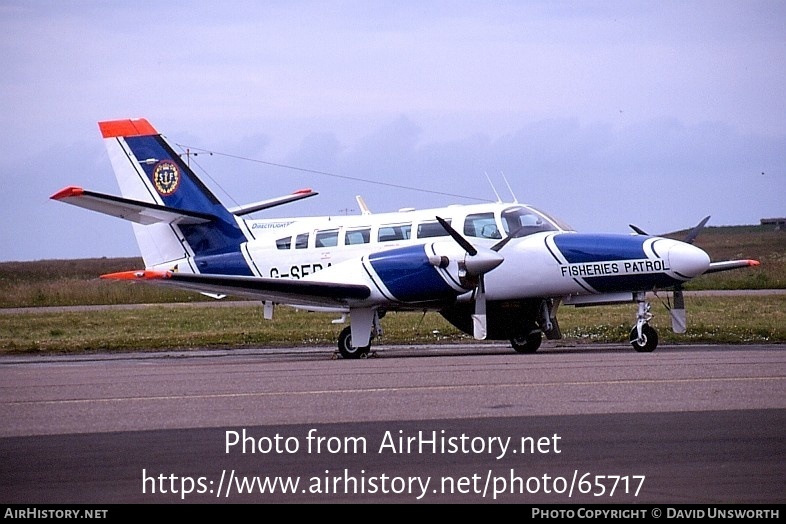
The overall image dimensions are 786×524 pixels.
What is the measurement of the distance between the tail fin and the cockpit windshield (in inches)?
230

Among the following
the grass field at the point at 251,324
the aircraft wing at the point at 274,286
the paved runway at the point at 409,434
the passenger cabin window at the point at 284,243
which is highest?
the passenger cabin window at the point at 284,243

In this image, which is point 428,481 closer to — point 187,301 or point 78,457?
point 78,457

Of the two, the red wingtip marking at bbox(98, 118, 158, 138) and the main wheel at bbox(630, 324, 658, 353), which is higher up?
the red wingtip marking at bbox(98, 118, 158, 138)

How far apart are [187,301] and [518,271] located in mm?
30326

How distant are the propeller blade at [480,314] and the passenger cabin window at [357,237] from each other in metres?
2.60

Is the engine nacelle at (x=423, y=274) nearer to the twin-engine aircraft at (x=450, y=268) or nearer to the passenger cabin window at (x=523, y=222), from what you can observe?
the twin-engine aircraft at (x=450, y=268)

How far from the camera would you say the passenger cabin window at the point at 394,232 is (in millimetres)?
22094

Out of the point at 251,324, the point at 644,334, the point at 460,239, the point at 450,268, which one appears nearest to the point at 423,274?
the point at 450,268

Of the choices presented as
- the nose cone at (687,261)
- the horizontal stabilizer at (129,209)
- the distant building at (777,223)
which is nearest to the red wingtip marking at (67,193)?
the horizontal stabilizer at (129,209)

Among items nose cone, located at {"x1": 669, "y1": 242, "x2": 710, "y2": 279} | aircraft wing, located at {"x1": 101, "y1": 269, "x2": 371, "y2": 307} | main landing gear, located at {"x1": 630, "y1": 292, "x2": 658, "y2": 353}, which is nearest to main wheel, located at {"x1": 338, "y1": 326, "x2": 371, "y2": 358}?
aircraft wing, located at {"x1": 101, "y1": 269, "x2": 371, "y2": 307}

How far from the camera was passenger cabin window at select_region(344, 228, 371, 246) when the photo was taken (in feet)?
74.0

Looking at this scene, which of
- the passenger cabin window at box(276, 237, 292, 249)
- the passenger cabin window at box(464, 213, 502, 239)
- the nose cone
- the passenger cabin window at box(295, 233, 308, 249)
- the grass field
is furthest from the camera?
the grass field

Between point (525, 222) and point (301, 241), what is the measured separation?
4.60m

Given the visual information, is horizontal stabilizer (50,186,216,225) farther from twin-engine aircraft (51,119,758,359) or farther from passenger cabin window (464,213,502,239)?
passenger cabin window (464,213,502,239)
